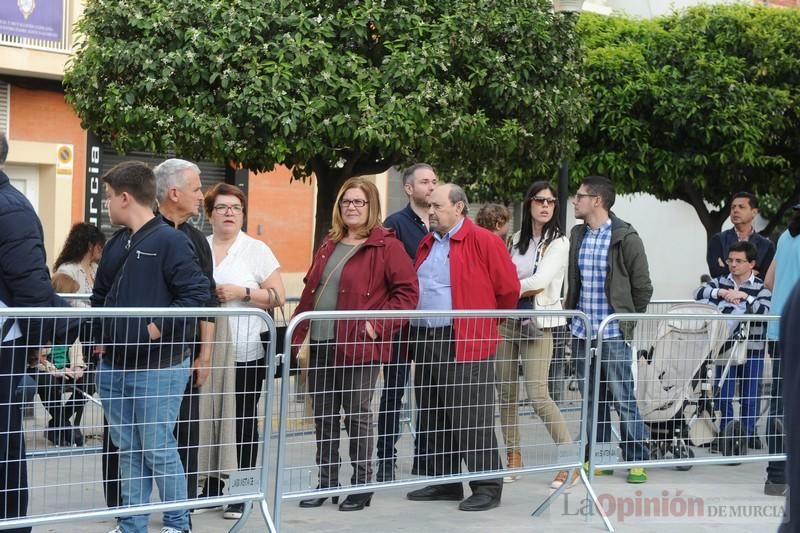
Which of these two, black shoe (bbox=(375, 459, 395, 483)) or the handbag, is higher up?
the handbag

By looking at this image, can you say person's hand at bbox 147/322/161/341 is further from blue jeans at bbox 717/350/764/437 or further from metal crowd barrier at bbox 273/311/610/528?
blue jeans at bbox 717/350/764/437

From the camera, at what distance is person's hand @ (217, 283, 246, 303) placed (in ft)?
22.4

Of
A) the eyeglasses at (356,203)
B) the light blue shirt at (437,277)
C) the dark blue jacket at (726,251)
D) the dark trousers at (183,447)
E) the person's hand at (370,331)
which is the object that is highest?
the eyeglasses at (356,203)

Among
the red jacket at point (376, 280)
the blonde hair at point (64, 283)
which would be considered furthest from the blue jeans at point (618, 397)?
the blonde hair at point (64, 283)

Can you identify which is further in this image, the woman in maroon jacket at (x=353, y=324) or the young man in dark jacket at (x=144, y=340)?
the woman in maroon jacket at (x=353, y=324)

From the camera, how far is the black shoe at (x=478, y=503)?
281 inches

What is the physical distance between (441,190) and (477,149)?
3.28 m

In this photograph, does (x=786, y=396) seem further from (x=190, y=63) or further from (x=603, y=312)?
(x=190, y=63)

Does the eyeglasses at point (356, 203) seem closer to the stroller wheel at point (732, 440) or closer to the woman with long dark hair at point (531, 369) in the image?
the woman with long dark hair at point (531, 369)

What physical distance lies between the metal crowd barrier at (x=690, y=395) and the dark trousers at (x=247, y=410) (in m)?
2.13

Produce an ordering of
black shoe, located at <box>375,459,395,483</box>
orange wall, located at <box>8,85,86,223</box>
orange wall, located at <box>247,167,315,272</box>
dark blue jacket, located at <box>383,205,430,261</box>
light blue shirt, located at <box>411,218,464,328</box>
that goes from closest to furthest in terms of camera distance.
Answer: black shoe, located at <box>375,459,395,483</box>, light blue shirt, located at <box>411,218,464,328</box>, dark blue jacket, located at <box>383,205,430,261</box>, orange wall, located at <box>8,85,86,223</box>, orange wall, located at <box>247,167,315,272</box>

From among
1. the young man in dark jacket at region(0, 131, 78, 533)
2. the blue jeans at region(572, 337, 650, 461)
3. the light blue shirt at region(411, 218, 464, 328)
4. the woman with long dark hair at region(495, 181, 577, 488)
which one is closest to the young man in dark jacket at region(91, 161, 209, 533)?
the young man in dark jacket at region(0, 131, 78, 533)

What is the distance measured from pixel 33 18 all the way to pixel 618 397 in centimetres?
1139

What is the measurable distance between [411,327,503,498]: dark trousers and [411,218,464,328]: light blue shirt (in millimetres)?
573
